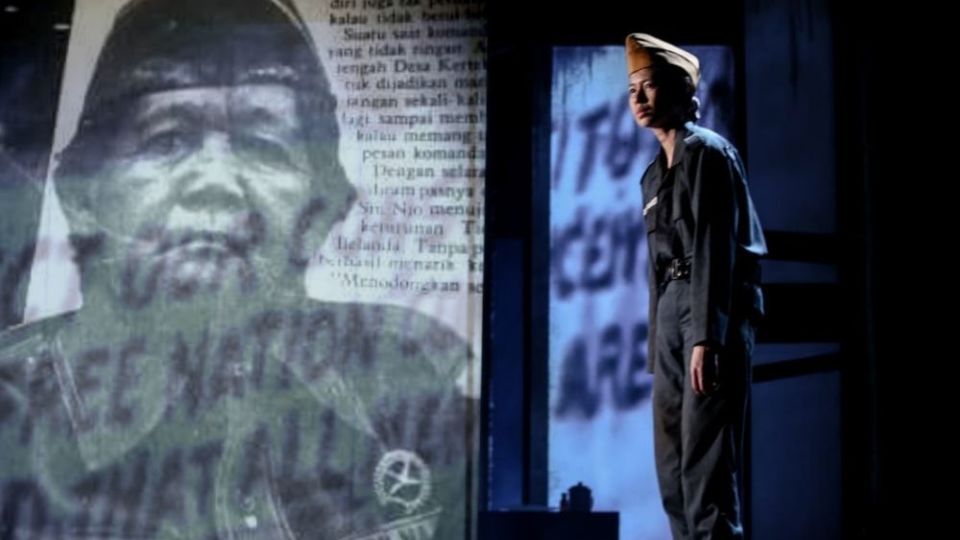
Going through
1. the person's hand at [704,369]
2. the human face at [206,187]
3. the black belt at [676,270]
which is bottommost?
the person's hand at [704,369]

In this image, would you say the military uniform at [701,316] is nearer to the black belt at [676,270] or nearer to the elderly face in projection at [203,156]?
the black belt at [676,270]

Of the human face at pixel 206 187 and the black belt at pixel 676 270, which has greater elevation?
the human face at pixel 206 187

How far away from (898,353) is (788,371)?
361 millimetres

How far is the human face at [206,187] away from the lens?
12.1 ft

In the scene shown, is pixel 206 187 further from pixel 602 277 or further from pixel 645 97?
pixel 645 97

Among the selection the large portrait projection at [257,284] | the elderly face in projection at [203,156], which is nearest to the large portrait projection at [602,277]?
the large portrait projection at [257,284]

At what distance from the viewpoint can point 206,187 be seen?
372 cm

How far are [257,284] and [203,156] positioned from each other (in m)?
0.51

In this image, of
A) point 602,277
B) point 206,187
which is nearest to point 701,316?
point 602,277

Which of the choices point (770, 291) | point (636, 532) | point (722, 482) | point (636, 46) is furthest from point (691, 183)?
point (636, 532)

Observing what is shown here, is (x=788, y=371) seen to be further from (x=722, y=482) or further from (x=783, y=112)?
(x=722, y=482)

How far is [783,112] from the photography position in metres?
3.57

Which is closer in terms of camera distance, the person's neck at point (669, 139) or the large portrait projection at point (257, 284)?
the person's neck at point (669, 139)

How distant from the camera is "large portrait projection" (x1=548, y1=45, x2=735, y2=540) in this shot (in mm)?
3650
